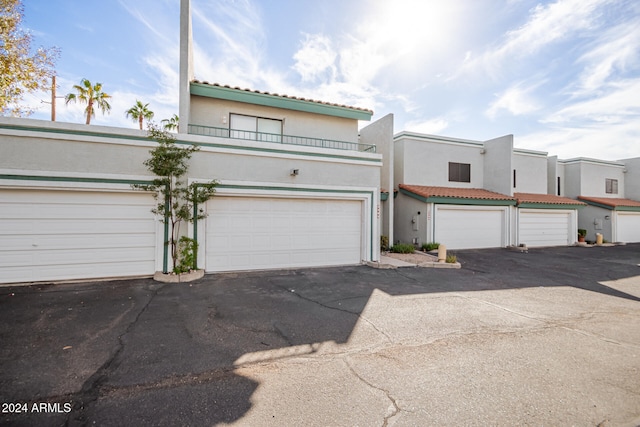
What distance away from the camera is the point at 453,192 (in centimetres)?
1514

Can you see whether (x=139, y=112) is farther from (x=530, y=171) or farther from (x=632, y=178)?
(x=632, y=178)

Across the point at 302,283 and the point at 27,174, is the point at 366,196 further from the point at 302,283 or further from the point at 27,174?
the point at 27,174

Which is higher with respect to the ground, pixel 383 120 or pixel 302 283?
pixel 383 120

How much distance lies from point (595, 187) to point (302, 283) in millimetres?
26210

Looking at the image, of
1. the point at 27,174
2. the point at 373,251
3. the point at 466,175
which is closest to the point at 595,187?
the point at 466,175

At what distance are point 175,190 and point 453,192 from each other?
13.5 metres

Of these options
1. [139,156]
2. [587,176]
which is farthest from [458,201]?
[587,176]

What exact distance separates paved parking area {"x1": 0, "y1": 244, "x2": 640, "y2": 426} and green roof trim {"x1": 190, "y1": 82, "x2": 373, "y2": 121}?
700cm

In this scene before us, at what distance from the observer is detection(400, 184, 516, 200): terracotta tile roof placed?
14001mm

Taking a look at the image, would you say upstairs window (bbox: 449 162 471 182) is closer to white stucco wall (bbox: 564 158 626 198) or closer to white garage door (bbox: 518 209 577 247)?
white garage door (bbox: 518 209 577 247)

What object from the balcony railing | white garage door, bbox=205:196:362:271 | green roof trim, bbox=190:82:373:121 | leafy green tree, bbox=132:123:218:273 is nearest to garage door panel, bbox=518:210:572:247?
the balcony railing

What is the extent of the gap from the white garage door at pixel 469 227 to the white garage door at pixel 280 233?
618cm

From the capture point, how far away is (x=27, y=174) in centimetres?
684

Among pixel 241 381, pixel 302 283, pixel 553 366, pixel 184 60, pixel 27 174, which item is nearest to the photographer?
pixel 241 381
